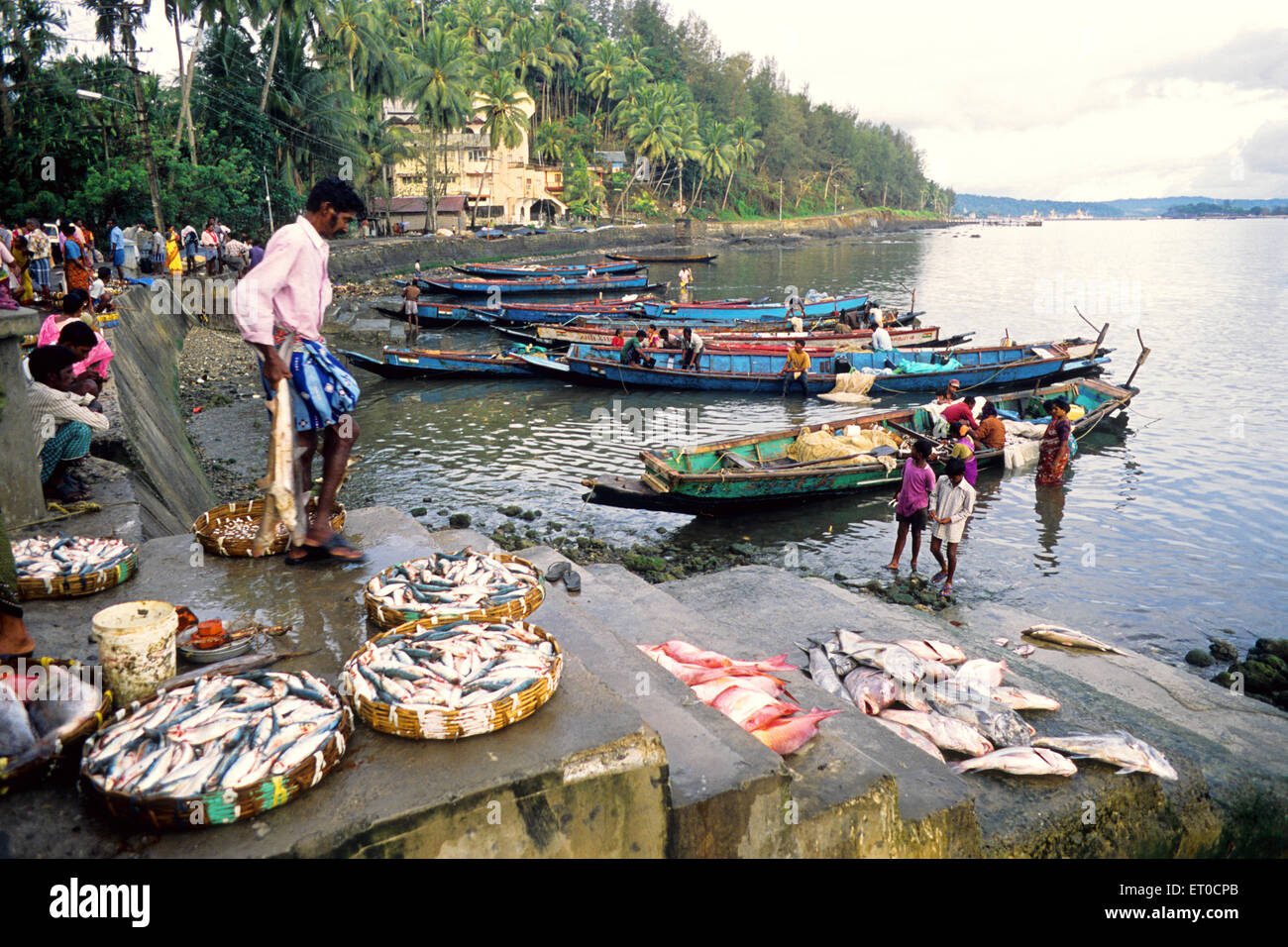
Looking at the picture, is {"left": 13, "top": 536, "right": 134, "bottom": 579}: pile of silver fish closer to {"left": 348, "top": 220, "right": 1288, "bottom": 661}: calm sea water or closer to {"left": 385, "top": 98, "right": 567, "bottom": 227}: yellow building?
{"left": 348, "top": 220, "right": 1288, "bottom": 661}: calm sea water

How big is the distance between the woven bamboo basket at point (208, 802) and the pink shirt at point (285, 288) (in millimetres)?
2201

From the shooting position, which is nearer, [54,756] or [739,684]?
[54,756]

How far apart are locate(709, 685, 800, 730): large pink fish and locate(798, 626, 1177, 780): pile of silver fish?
935 millimetres

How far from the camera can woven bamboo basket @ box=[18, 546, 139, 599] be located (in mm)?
4105

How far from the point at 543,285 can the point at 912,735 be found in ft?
120

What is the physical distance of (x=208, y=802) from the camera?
8.25 ft

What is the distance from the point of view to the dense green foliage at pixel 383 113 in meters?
26.4

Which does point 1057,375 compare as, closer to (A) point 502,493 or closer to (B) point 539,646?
(A) point 502,493

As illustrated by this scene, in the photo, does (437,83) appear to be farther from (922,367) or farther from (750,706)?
(750,706)

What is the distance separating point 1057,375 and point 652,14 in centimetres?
9090

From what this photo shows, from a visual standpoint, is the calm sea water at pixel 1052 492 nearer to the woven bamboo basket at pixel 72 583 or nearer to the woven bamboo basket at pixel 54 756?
the woven bamboo basket at pixel 72 583

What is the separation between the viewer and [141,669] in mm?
3174

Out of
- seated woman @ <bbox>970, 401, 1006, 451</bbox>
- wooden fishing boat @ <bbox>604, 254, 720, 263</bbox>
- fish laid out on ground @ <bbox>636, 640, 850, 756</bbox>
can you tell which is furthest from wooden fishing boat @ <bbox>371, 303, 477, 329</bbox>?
fish laid out on ground @ <bbox>636, 640, 850, 756</bbox>

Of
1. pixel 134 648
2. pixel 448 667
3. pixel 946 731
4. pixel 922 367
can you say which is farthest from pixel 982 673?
pixel 922 367
